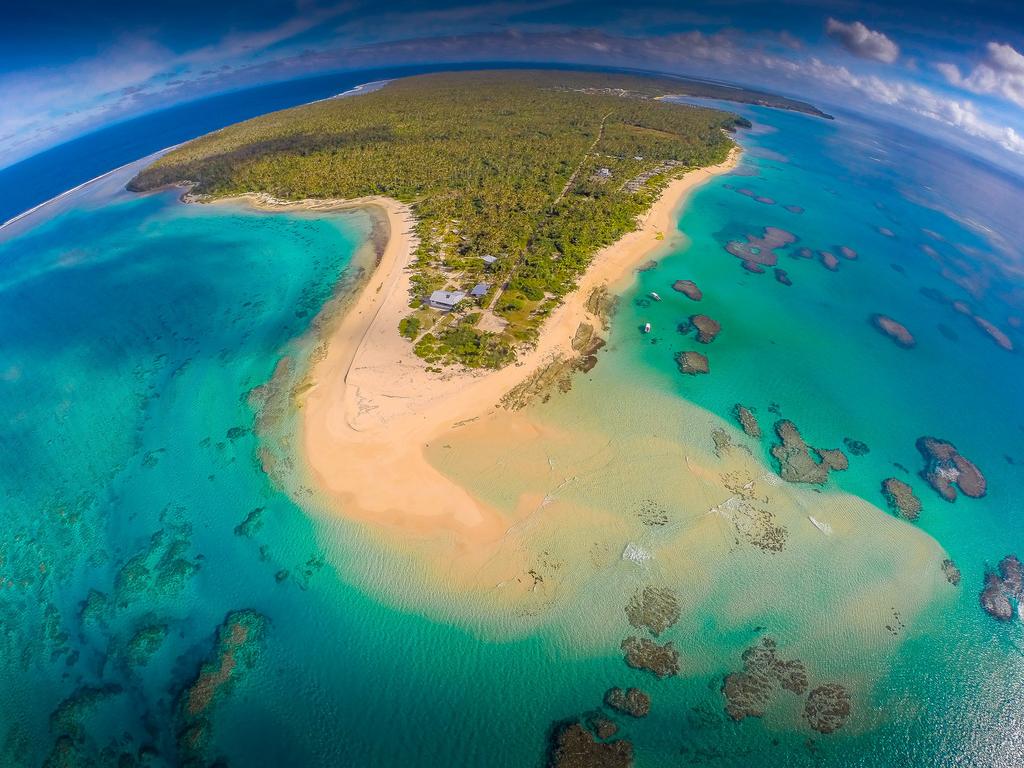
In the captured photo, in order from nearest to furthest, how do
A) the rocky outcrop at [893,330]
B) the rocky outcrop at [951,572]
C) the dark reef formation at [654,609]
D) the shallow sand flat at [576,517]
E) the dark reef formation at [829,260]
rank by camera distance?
the dark reef formation at [654,609]
the shallow sand flat at [576,517]
the rocky outcrop at [951,572]
the rocky outcrop at [893,330]
the dark reef formation at [829,260]

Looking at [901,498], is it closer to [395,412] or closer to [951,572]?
[951,572]

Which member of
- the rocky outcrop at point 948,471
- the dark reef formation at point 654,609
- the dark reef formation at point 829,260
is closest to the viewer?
the dark reef formation at point 654,609

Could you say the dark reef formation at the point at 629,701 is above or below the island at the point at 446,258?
below

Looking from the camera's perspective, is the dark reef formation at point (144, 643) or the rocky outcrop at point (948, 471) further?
the rocky outcrop at point (948, 471)

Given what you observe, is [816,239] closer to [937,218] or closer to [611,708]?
[937,218]

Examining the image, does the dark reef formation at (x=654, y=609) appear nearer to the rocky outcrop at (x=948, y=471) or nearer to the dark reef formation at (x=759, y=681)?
the dark reef formation at (x=759, y=681)

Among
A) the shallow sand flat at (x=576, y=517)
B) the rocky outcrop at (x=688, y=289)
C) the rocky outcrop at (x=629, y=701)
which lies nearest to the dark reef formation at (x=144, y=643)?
the shallow sand flat at (x=576, y=517)

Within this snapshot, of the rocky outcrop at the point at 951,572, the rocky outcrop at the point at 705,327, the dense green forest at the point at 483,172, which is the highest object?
the dense green forest at the point at 483,172
